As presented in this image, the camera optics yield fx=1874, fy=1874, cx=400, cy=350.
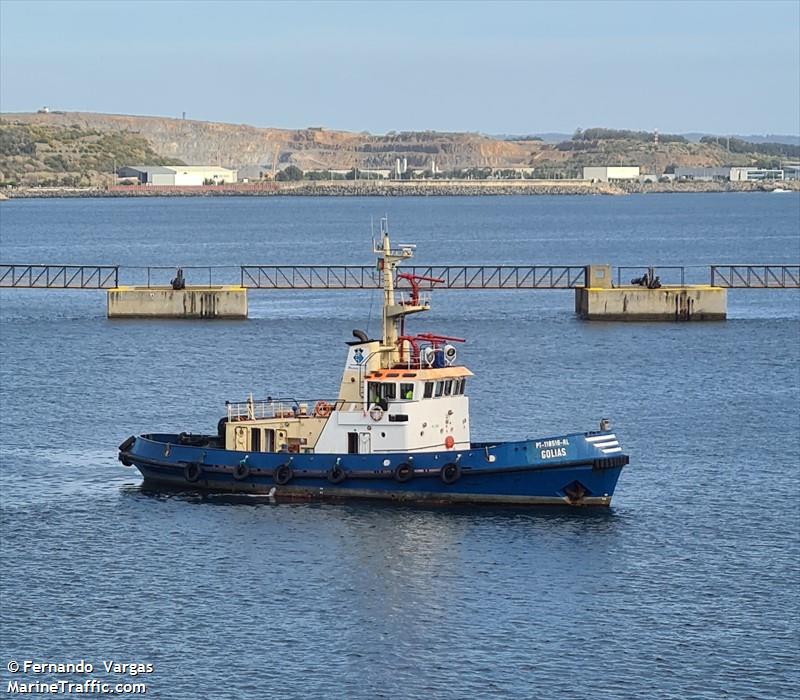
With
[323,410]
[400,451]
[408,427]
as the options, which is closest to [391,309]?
[408,427]

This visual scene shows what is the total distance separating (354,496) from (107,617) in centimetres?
1262

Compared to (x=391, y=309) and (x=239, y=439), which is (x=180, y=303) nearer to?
(x=239, y=439)

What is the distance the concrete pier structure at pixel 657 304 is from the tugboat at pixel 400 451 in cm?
4793

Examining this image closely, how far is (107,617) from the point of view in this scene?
1740 inches

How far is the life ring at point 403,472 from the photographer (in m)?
54.6

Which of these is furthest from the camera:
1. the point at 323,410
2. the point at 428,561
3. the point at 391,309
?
the point at 323,410

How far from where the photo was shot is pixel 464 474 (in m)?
54.5

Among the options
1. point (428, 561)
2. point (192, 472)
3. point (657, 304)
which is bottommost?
point (428, 561)

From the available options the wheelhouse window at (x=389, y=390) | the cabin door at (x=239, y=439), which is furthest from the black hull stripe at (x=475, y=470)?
the wheelhouse window at (x=389, y=390)

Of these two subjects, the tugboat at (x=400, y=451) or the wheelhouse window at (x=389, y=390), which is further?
the wheelhouse window at (x=389, y=390)

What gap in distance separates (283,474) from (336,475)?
68.7 inches

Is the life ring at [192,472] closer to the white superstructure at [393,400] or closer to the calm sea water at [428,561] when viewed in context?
the calm sea water at [428,561]

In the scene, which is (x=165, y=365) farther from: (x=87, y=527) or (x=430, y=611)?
(x=430, y=611)

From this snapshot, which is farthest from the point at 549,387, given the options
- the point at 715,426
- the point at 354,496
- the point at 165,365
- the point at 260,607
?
the point at 260,607
